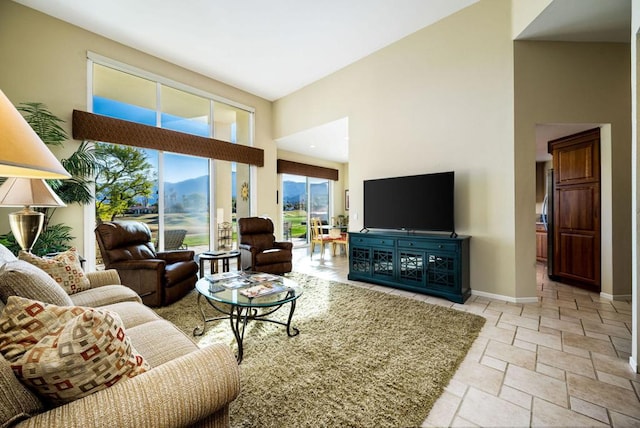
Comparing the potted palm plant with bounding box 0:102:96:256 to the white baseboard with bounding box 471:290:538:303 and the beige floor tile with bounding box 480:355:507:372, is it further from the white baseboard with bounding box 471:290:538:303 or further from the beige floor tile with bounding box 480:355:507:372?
the white baseboard with bounding box 471:290:538:303

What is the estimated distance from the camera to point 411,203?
368cm

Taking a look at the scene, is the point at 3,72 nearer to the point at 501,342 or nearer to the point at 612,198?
the point at 501,342

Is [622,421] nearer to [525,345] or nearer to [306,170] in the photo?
[525,345]

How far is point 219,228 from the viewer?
5.38 metres

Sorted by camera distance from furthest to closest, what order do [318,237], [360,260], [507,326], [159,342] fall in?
[318,237] → [360,260] → [507,326] → [159,342]

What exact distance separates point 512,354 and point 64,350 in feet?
8.77

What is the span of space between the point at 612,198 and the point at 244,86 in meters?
A: 6.10

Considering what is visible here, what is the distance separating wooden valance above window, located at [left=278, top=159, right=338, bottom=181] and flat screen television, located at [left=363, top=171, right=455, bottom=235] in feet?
11.1

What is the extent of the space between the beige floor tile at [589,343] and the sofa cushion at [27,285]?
3539 millimetres

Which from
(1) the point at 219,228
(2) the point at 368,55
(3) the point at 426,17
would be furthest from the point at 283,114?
(3) the point at 426,17

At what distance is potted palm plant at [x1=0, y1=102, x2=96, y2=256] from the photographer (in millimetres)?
3135

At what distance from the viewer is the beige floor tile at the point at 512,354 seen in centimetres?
192

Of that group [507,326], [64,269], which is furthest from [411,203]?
[64,269]

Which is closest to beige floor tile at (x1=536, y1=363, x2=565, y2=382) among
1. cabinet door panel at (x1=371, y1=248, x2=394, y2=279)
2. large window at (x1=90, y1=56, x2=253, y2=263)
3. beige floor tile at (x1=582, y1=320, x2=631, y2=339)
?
beige floor tile at (x1=582, y1=320, x2=631, y2=339)
